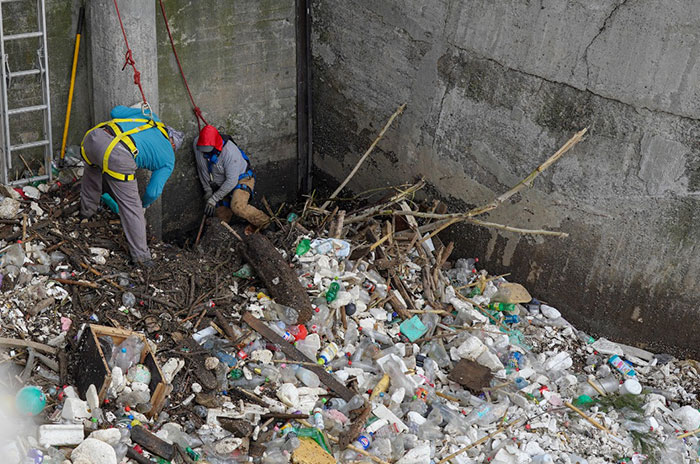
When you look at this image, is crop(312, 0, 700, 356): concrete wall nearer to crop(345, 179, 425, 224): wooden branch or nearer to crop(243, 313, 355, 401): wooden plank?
crop(345, 179, 425, 224): wooden branch

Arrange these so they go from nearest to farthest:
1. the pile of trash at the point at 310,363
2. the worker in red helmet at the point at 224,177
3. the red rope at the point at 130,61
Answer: the pile of trash at the point at 310,363 < the red rope at the point at 130,61 < the worker in red helmet at the point at 224,177

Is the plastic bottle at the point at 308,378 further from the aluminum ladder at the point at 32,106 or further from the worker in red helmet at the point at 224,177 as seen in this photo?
the aluminum ladder at the point at 32,106

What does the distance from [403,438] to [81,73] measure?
490 centimetres

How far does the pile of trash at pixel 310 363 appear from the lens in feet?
19.0

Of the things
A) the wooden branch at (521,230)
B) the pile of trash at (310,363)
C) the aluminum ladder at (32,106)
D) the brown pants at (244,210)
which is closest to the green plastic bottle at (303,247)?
the pile of trash at (310,363)

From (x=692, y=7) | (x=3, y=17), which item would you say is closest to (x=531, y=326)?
(x=692, y=7)

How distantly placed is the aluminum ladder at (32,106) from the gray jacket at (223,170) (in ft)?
5.62

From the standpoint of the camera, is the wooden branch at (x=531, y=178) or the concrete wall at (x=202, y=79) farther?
the concrete wall at (x=202, y=79)

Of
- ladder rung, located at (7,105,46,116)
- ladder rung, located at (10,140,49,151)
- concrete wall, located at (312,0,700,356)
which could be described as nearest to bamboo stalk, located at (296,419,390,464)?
concrete wall, located at (312,0,700,356)

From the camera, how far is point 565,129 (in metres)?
7.63

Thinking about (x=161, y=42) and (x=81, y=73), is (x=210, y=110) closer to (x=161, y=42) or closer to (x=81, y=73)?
(x=161, y=42)

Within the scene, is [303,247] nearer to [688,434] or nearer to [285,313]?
[285,313]

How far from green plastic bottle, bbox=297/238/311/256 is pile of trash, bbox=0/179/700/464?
0.6 inches

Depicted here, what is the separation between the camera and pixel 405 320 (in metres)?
7.62
